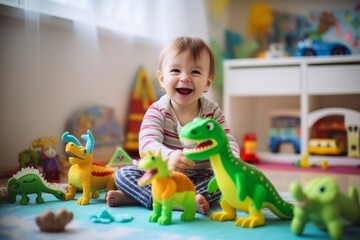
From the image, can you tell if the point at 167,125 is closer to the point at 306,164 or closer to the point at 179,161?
the point at 179,161

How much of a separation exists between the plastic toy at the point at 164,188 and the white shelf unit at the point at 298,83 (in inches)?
58.6

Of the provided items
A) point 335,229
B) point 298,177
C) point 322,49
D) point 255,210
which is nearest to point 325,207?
point 335,229

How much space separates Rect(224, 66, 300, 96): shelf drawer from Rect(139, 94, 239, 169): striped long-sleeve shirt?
1225mm

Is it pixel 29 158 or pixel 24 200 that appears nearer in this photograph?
pixel 24 200

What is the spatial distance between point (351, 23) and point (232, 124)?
38.0 inches

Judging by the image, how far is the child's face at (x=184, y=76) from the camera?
Result: 1208mm

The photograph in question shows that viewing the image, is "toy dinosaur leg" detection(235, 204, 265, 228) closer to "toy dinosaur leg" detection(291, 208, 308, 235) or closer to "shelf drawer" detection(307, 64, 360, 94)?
"toy dinosaur leg" detection(291, 208, 308, 235)

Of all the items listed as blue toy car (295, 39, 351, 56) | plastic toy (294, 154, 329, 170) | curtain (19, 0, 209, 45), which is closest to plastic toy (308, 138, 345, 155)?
plastic toy (294, 154, 329, 170)

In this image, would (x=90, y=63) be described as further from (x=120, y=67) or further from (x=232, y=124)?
(x=232, y=124)

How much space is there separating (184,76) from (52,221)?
52 centimetres

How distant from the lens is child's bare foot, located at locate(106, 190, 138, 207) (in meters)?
1.16

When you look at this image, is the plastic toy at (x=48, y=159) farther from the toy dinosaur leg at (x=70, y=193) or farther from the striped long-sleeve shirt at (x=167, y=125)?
the striped long-sleeve shirt at (x=167, y=125)

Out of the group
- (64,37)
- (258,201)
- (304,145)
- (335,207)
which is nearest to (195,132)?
(258,201)

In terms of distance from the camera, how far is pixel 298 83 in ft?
7.91
